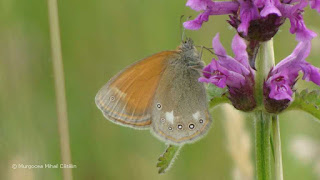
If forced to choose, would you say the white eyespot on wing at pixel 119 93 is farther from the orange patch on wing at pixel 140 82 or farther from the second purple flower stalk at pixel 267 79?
the second purple flower stalk at pixel 267 79

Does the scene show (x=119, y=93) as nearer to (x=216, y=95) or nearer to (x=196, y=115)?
(x=196, y=115)

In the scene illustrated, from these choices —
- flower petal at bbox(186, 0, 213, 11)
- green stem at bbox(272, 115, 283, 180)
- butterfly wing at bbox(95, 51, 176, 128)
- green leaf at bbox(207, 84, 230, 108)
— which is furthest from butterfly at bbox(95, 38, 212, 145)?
flower petal at bbox(186, 0, 213, 11)

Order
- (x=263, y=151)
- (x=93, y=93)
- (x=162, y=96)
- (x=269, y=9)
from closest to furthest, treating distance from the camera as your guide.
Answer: (x=269, y=9), (x=263, y=151), (x=162, y=96), (x=93, y=93)

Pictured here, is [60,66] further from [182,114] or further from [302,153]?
[302,153]

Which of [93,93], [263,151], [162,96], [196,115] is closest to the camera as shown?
[263,151]

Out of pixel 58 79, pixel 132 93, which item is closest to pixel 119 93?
pixel 132 93

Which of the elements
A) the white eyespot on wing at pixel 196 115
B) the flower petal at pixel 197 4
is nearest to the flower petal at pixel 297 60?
the flower petal at pixel 197 4
